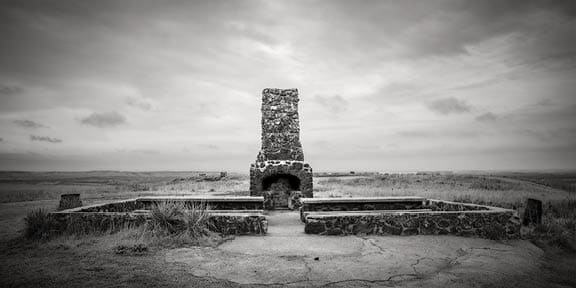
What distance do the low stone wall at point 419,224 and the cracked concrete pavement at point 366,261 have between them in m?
0.28

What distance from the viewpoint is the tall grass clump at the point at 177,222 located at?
6.82 meters

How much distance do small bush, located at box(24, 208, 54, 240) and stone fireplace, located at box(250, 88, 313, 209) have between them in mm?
6087

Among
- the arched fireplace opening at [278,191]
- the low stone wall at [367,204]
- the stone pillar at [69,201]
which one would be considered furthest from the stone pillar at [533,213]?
the stone pillar at [69,201]

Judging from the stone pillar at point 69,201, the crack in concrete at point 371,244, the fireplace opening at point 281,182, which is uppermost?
the fireplace opening at point 281,182

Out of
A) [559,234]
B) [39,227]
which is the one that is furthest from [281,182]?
[559,234]

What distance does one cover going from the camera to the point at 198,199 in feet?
34.4

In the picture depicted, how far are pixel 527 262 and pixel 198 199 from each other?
861 cm

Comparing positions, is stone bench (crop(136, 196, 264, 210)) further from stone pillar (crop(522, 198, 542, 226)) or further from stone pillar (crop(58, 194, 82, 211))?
stone pillar (crop(522, 198, 542, 226))

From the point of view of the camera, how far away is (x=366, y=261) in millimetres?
5477

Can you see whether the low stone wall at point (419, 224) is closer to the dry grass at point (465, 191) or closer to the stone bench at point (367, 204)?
the stone bench at point (367, 204)

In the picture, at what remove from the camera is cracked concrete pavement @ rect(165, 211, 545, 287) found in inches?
182

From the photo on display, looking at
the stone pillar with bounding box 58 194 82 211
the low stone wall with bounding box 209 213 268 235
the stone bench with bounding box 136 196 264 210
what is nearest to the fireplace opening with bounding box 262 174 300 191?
the stone bench with bounding box 136 196 264 210

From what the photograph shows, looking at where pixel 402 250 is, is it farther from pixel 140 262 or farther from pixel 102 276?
pixel 102 276

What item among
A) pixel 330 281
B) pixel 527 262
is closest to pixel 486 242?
pixel 527 262
